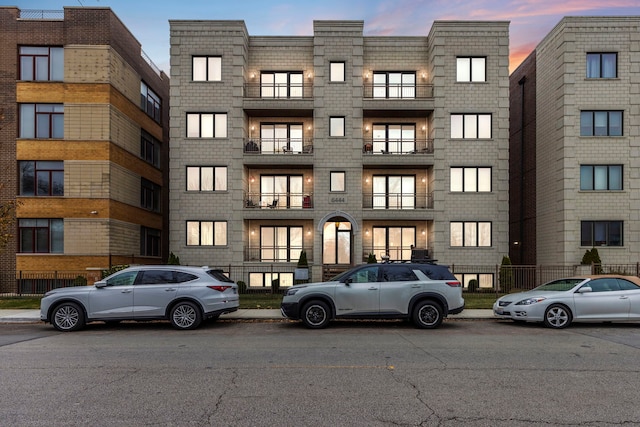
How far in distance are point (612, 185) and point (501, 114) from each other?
22.7ft

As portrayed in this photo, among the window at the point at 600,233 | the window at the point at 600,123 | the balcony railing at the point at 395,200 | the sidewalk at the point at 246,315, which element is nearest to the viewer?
the sidewalk at the point at 246,315

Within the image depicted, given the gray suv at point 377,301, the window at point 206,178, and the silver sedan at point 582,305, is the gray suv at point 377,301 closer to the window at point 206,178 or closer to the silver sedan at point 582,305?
the silver sedan at point 582,305

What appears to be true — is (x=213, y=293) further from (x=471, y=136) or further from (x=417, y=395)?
(x=471, y=136)

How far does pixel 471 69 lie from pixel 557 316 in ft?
55.4

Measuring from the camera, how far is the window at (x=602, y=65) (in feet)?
73.9

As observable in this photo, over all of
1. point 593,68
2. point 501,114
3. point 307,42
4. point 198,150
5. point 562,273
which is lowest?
point 562,273

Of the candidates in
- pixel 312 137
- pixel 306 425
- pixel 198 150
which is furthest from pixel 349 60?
pixel 306 425

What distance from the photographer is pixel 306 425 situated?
4.57m

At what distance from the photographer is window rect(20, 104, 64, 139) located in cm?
2189

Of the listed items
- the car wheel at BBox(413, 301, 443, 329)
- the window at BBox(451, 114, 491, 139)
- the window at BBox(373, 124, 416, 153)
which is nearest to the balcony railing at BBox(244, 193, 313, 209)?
the window at BBox(373, 124, 416, 153)

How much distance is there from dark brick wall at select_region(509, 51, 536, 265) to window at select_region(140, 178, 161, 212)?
24.3m

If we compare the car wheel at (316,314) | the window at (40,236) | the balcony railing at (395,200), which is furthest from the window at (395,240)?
the window at (40,236)

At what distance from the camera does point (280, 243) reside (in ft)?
81.5

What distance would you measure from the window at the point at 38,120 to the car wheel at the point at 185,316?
634 inches
